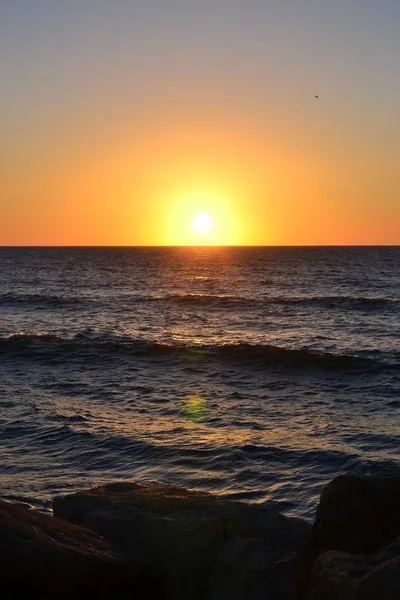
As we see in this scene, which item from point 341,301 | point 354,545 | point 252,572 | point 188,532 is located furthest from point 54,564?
point 341,301

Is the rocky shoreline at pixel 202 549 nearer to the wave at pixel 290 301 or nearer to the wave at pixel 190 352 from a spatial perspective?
the wave at pixel 190 352

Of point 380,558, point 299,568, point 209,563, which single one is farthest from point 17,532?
point 380,558

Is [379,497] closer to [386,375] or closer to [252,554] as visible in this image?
[252,554]

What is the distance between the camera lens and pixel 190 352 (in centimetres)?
2839

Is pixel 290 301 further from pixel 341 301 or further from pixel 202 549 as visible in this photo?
pixel 202 549

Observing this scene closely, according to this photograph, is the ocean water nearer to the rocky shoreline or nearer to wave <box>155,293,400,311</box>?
the rocky shoreline

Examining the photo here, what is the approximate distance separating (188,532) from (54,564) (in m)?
1.80

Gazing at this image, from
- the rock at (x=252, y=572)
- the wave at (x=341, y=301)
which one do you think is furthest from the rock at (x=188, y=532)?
the wave at (x=341, y=301)

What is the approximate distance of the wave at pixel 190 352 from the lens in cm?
2541

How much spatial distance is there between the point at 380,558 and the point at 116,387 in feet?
55.1

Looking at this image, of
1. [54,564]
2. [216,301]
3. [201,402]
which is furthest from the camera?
[216,301]

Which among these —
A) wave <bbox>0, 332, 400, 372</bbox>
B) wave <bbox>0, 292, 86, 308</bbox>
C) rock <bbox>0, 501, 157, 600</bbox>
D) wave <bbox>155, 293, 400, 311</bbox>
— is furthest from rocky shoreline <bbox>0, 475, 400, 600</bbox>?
wave <bbox>0, 292, 86, 308</bbox>

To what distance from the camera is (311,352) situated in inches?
1083

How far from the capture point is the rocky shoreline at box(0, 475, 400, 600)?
494 cm
